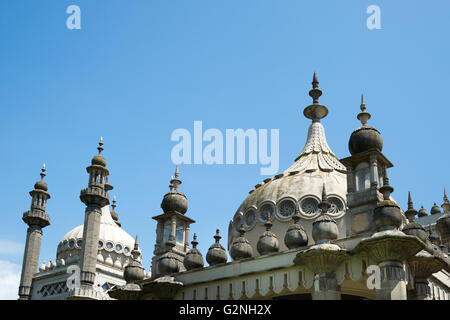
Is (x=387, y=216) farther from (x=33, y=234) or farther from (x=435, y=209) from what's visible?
(x=33, y=234)

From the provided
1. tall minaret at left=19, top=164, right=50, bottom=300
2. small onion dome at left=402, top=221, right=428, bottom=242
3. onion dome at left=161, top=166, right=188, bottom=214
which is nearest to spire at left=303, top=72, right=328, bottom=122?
onion dome at left=161, top=166, right=188, bottom=214

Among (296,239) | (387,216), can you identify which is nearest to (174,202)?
(296,239)

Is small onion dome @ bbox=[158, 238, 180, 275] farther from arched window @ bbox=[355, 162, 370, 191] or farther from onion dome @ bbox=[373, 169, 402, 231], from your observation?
onion dome @ bbox=[373, 169, 402, 231]

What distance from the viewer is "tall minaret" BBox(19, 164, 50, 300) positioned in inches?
1751

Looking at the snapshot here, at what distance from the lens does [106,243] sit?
4622cm

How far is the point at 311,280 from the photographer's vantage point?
19625mm

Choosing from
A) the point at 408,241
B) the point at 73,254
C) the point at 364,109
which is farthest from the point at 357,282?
the point at 73,254

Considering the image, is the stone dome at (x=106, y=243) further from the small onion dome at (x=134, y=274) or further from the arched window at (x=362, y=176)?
the arched window at (x=362, y=176)

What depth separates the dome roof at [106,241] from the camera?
4628cm

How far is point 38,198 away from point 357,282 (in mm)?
34666

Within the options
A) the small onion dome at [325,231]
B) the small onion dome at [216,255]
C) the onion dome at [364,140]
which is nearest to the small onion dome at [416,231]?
the small onion dome at [325,231]

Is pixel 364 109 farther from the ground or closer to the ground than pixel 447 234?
farther from the ground

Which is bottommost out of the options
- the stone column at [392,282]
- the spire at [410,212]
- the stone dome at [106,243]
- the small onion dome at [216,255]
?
the stone column at [392,282]
